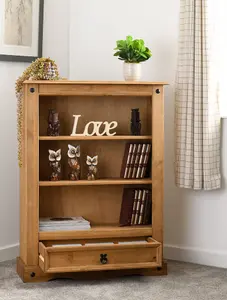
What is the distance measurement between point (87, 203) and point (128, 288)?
1.85 feet

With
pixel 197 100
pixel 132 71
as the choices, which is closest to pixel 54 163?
pixel 132 71

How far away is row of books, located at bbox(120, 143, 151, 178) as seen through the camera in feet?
10.8

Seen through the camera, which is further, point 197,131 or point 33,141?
point 197,131

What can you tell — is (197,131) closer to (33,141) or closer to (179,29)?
(179,29)

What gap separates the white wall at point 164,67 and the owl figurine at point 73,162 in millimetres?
643

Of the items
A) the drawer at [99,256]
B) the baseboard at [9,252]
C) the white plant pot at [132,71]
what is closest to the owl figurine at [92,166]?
the drawer at [99,256]

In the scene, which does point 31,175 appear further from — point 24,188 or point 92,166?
point 92,166

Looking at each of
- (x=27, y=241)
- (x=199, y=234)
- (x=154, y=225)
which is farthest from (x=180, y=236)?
(x=27, y=241)

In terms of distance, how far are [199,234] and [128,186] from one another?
55 centimetres

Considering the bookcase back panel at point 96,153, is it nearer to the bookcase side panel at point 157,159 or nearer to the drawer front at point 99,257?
→ the bookcase side panel at point 157,159

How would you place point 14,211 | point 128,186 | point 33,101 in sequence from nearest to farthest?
point 33,101
point 128,186
point 14,211

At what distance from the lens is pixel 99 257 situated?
3.10 meters

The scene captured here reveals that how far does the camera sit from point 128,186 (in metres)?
3.38

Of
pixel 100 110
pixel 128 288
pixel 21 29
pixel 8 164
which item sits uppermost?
pixel 21 29
